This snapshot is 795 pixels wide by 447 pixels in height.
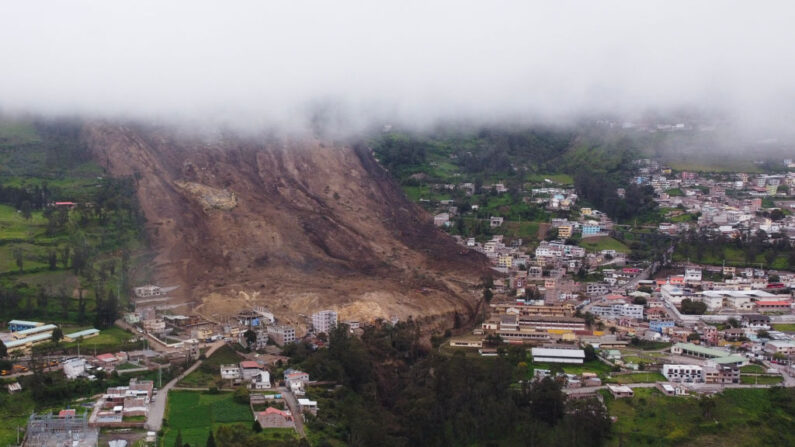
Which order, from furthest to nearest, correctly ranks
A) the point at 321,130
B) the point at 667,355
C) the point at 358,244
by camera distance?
1. the point at 321,130
2. the point at 358,244
3. the point at 667,355

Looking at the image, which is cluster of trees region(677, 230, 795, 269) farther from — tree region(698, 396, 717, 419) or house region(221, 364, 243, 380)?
house region(221, 364, 243, 380)

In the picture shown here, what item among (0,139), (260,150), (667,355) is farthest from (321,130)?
(667,355)

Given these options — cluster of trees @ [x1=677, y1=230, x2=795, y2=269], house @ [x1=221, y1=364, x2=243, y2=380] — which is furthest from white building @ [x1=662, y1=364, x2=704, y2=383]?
cluster of trees @ [x1=677, y1=230, x2=795, y2=269]

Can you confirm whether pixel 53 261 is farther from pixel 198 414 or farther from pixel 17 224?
pixel 198 414

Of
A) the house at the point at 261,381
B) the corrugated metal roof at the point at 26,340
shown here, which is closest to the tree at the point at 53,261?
the corrugated metal roof at the point at 26,340

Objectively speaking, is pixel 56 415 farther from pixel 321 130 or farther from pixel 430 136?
pixel 430 136

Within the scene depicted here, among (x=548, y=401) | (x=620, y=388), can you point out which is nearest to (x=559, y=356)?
(x=620, y=388)
